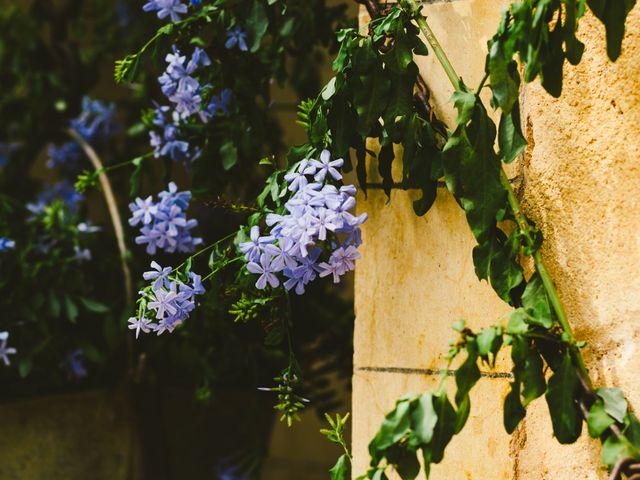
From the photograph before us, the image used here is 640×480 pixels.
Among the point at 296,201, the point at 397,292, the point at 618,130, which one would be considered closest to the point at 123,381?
the point at 397,292

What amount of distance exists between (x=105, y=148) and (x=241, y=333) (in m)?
0.97

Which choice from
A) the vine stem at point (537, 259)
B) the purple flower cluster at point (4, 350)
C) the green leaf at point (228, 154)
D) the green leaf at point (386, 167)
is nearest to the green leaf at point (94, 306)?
the purple flower cluster at point (4, 350)

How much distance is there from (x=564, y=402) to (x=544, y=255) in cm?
32

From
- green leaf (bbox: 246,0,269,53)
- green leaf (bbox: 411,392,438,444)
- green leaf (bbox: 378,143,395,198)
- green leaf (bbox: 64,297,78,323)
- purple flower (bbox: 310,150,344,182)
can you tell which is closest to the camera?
green leaf (bbox: 411,392,438,444)

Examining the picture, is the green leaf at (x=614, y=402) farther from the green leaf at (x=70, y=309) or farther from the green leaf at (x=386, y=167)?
the green leaf at (x=70, y=309)

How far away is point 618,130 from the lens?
1.32 m

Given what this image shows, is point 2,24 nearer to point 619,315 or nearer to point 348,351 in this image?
point 348,351

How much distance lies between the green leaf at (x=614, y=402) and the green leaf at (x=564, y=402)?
0.14ft

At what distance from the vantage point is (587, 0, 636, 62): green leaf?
44.2 inches

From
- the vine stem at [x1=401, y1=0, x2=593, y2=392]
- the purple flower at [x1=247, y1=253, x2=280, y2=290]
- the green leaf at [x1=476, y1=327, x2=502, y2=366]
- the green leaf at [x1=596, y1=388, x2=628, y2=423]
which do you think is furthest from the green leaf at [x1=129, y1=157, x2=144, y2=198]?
the green leaf at [x1=596, y1=388, x2=628, y2=423]

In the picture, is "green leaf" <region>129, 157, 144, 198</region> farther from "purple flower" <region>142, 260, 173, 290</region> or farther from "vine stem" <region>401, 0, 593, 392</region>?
"vine stem" <region>401, 0, 593, 392</region>

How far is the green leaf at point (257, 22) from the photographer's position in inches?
64.1

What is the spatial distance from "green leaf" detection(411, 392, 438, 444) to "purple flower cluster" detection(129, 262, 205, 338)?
0.43 meters

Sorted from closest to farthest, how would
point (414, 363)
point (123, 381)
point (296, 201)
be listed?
point (296, 201) → point (414, 363) → point (123, 381)
